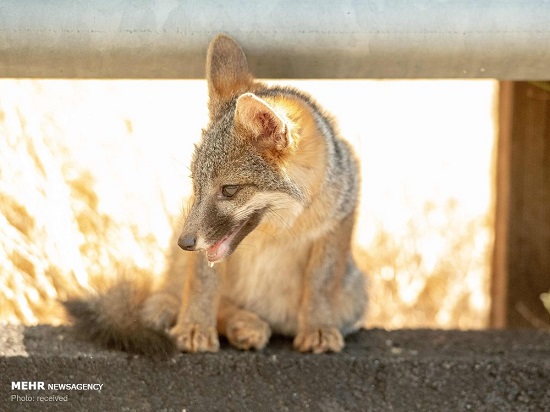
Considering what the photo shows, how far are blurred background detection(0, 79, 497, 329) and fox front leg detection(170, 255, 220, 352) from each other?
171cm

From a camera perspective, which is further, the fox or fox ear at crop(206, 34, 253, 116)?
fox ear at crop(206, 34, 253, 116)

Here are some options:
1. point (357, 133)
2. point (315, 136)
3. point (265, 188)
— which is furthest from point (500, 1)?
point (357, 133)

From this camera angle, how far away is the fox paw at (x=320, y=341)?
13.3 feet

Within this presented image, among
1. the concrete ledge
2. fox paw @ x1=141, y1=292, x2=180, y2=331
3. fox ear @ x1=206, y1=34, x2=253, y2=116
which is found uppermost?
fox ear @ x1=206, y1=34, x2=253, y2=116

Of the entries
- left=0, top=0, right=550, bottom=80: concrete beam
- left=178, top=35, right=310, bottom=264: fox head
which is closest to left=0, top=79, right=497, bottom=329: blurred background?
left=178, top=35, right=310, bottom=264: fox head

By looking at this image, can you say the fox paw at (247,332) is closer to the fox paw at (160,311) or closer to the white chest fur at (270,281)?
the white chest fur at (270,281)

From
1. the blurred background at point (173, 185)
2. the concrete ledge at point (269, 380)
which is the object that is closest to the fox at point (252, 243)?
the concrete ledge at point (269, 380)

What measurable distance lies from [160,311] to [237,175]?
967 millimetres

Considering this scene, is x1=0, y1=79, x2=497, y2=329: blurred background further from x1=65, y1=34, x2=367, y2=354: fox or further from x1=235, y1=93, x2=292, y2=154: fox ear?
x1=235, y1=93, x2=292, y2=154: fox ear

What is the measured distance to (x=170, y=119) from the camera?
6500 millimetres

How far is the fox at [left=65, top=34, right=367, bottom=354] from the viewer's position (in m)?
3.56

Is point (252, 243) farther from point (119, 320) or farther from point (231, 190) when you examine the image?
point (119, 320)

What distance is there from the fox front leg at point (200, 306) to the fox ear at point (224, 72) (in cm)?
74

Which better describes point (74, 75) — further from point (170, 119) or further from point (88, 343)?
point (170, 119)
